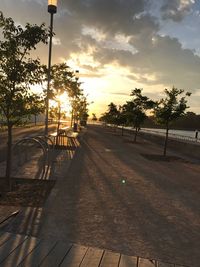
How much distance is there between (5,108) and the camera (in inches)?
322

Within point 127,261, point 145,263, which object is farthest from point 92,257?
point 145,263

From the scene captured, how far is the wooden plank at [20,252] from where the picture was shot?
400cm

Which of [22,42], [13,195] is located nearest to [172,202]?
[13,195]

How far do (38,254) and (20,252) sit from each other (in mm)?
240

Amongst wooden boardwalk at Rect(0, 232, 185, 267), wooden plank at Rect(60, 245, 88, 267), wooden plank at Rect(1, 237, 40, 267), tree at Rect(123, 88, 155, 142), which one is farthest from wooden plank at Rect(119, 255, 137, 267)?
tree at Rect(123, 88, 155, 142)

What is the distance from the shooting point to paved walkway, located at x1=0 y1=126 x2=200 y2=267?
5039 mm

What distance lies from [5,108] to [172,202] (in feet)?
15.4

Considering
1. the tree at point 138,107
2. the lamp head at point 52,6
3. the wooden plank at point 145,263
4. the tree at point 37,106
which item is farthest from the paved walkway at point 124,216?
the tree at point 138,107

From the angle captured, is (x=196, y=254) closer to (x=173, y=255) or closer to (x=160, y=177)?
(x=173, y=255)

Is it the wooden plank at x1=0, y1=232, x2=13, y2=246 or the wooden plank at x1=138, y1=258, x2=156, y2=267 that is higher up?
the wooden plank at x1=0, y1=232, x2=13, y2=246

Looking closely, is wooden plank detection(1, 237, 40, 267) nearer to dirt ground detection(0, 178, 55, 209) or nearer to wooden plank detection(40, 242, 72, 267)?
wooden plank detection(40, 242, 72, 267)

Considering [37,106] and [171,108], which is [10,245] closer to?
[37,106]

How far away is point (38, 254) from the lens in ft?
14.1

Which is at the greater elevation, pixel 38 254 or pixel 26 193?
pixel 38 254
